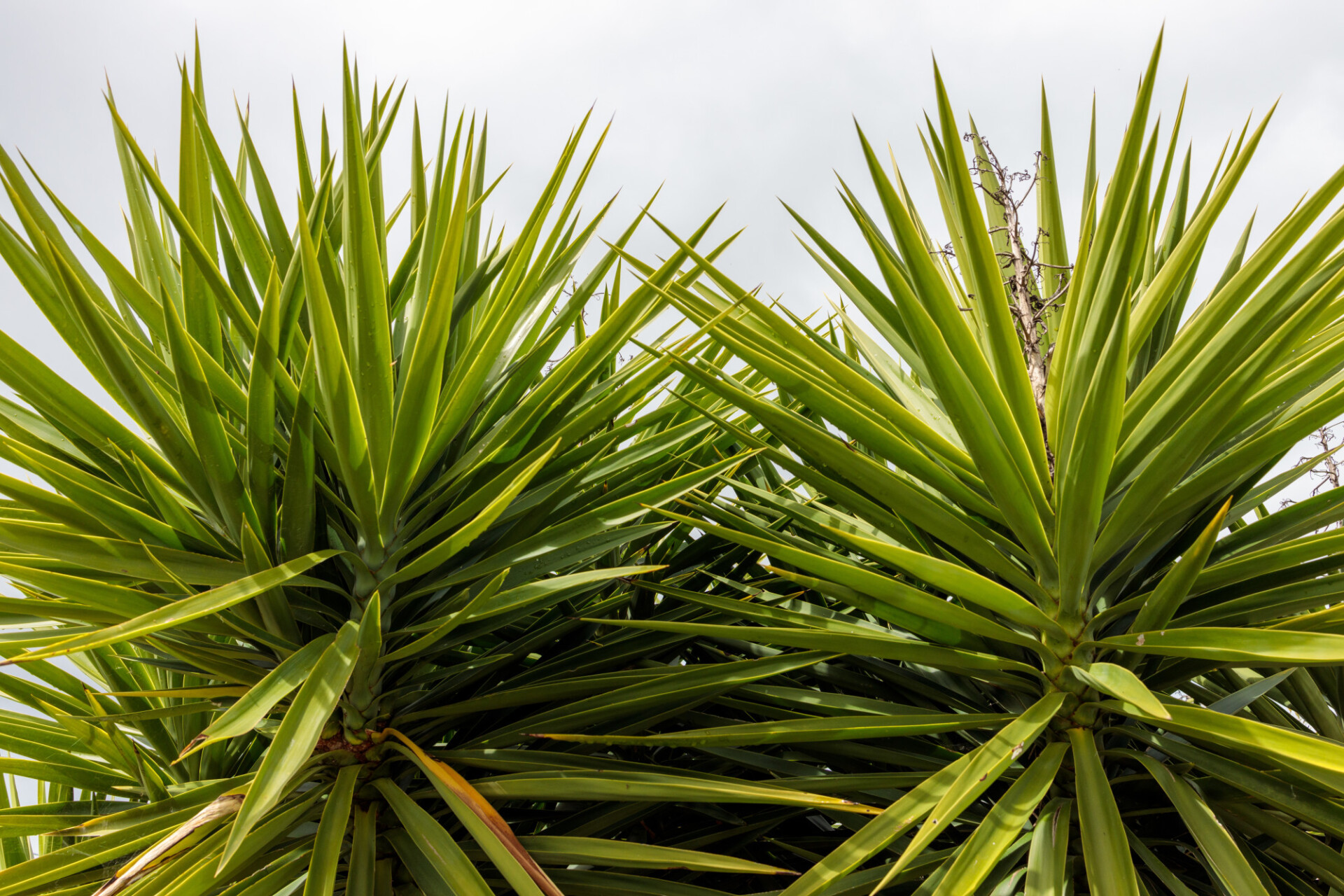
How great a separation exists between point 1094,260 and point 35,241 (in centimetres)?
123

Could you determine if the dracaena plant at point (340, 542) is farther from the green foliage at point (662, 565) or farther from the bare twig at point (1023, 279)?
the bare twig at point (1023, 279)

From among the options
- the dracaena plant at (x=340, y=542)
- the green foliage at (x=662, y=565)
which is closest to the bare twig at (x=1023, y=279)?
the green foliage at (x=662, y=565)

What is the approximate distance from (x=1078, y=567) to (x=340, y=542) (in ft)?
3.04

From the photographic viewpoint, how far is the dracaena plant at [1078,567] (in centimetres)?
87

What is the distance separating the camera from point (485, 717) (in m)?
1.36

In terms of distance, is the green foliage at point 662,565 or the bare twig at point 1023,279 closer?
the green foliage at point 662,565

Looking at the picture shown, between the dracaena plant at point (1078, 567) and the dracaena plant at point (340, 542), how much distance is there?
0.49 ft

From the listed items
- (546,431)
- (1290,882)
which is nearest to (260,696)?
(546,431)

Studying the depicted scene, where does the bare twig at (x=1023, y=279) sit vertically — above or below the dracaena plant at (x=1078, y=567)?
above

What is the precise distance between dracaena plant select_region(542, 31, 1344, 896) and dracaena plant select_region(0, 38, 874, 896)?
0.49ft

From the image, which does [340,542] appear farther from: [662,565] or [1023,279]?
[1023,279]

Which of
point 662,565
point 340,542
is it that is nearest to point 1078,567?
point 662,565

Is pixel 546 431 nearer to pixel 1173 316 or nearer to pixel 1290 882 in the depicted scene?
pixel 1173 316

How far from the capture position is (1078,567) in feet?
3.14
